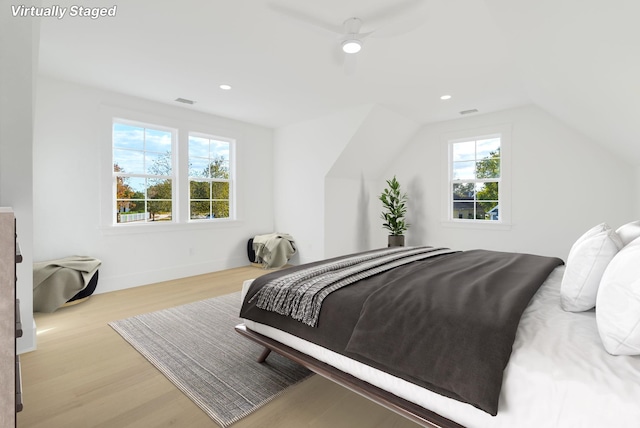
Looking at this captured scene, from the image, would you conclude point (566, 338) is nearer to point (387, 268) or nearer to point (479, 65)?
point (387, 268)

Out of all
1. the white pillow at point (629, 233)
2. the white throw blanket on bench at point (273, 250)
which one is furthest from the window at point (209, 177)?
the white pillow at point (629, 233)

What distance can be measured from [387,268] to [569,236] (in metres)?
3.51

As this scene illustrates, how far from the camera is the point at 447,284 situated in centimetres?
175

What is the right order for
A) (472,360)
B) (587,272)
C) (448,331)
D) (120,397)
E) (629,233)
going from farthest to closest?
(120,397)
(629,233)
(587,272)
(448,331)
(472,360)

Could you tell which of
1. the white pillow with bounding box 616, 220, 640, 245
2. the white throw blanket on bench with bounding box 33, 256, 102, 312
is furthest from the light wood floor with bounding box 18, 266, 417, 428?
the white pillow with bounding box 616, 220, 640, 245

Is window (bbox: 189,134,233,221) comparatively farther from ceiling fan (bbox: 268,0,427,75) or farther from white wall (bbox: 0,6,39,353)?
ceiling fan (bbox: 268,0,427,75)

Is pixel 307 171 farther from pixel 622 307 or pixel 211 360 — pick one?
pixel 622 307

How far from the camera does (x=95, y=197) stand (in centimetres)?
386

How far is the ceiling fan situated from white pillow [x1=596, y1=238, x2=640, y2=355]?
1897mm

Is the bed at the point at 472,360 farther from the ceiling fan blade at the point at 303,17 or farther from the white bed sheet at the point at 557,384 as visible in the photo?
the ceiling fan blade at the point at 303,17

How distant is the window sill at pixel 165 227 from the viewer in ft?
13.2

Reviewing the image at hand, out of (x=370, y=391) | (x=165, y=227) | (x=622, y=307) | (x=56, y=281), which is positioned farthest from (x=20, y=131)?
(x=622, y=307)

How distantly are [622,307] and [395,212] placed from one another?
14.3 ft

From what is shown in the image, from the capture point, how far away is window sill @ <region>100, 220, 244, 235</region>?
13.2ft
